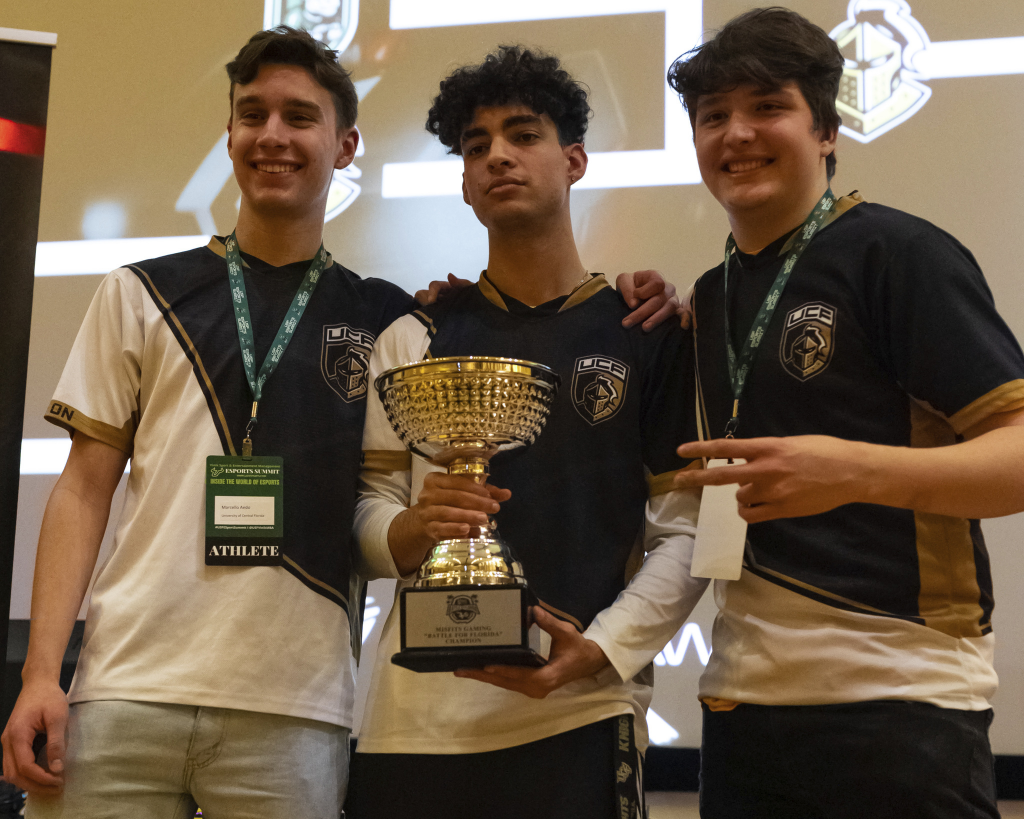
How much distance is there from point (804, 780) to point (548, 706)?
1.39 ft

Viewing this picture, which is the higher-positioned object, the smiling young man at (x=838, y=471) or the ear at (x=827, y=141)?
the ear at (x=827, y=141)

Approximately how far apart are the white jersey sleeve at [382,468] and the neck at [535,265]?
22cm

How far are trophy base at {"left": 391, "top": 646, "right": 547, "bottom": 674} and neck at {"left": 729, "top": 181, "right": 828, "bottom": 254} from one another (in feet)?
2.87

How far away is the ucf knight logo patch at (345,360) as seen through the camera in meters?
1.89

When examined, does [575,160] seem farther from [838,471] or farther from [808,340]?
[838,471]

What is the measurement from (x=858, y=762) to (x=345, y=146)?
63.5 inches

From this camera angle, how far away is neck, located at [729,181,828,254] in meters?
1.74

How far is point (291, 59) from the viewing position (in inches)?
79.6

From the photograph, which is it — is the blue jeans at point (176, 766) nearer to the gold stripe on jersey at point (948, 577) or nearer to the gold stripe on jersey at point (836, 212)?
the gold stripe on jersey at point (948, 577)

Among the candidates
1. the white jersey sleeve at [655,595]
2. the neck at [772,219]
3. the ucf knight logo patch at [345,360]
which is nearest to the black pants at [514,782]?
the white jersey sleeve at [655,595]

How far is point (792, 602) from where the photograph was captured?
1.53 m

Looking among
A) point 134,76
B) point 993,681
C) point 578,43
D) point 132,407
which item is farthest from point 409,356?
point 134,76

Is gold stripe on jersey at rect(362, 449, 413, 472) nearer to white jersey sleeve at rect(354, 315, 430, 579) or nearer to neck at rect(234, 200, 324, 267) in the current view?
white jersey sleeve at rect(354, 315, 430, 579)

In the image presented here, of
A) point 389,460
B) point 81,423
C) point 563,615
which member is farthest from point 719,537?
point 81,423
